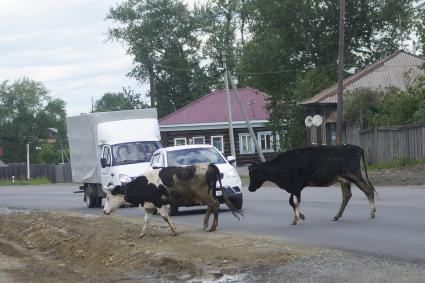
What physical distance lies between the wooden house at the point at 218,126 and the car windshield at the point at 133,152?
148ft

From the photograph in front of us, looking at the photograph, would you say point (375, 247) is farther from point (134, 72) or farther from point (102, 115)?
point (134, 72)

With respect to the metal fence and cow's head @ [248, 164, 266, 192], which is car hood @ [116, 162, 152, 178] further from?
the metal fence

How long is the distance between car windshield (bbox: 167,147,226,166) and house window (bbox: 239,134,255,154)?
50.9 meters

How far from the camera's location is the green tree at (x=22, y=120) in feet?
375

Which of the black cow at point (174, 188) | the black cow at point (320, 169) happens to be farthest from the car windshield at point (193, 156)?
the black cow at point (174, 188)

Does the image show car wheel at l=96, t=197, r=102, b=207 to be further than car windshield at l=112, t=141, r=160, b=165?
Yes

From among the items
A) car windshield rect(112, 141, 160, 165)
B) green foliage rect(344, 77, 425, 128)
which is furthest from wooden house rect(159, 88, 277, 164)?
car windshield rect(112, 141, 160, 165)

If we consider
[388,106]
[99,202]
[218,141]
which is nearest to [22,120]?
[218,141]

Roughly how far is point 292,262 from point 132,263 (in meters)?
2.88

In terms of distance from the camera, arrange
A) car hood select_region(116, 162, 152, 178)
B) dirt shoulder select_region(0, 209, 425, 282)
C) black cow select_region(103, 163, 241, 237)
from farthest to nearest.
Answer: car hood select_region(116, 162, 152, 178) → black cow select_region(103, 163, 241, 237) → dirt shoulder select_region(0, 209, 425, 282)

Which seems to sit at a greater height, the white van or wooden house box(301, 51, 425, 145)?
wooden house box(301, 51, 425, 145)

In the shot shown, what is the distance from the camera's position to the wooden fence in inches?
1437

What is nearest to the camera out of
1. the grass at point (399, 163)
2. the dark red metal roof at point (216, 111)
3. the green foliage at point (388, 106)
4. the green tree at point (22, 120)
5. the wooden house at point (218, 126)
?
the grass at point (399, 163)

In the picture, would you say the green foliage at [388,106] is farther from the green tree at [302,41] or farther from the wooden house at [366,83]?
the green tree at [302,41]
